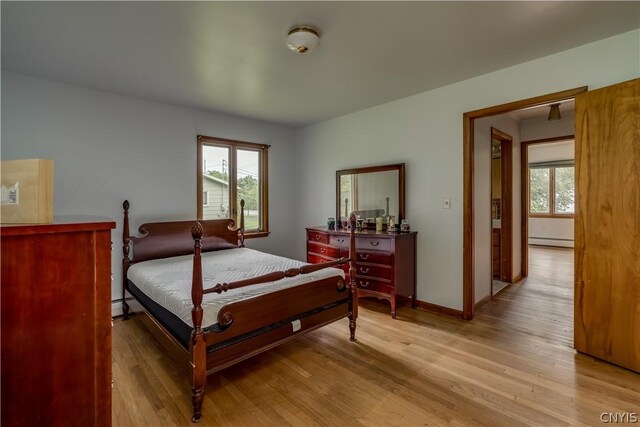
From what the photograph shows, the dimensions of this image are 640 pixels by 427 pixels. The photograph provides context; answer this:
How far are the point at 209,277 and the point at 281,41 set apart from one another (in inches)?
80.5

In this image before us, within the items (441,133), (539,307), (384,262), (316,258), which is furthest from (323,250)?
(539,307)

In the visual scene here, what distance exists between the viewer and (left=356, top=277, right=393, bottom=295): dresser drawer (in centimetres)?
336

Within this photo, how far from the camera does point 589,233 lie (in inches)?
95.9

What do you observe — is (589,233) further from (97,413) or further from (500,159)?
(97,413)

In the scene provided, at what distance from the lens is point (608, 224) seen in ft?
7.64

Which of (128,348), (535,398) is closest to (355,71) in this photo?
(535,398)

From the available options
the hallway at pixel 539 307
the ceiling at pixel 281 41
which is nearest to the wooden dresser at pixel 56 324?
the ceiling at pixel 281 41

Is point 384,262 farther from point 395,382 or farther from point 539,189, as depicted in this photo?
point 539,189

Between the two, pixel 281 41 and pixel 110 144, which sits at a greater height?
pixel 281 41

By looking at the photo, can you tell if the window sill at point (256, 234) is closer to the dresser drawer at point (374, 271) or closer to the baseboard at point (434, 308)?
the dresser drawer at point (374, 271)

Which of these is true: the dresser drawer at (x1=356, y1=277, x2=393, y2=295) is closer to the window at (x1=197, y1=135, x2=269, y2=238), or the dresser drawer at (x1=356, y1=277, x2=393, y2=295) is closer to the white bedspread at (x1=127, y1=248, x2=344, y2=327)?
the white bedspread at (x1=127, y1=248, x2=344, y2=327)

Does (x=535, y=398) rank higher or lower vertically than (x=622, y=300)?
lower

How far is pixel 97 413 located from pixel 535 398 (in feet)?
8.03

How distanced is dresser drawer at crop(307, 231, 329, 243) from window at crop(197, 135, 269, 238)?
0.92 m
